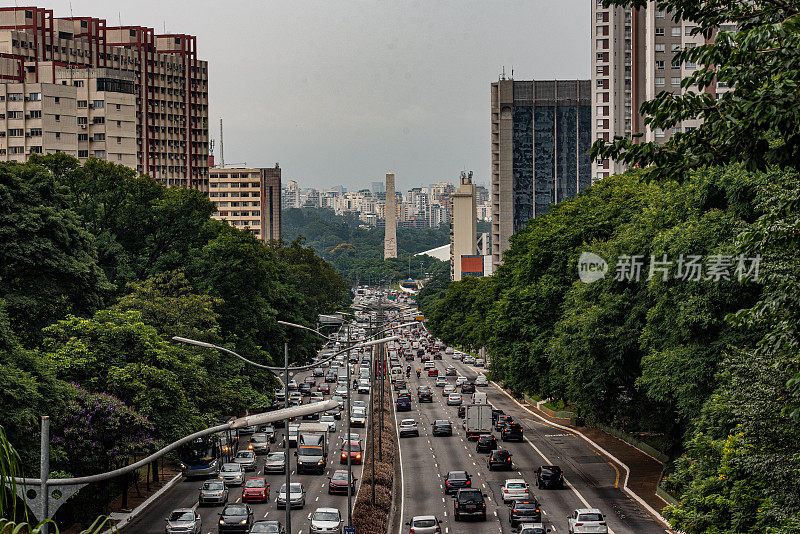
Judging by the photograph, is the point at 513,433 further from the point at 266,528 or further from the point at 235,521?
the point at 266,528

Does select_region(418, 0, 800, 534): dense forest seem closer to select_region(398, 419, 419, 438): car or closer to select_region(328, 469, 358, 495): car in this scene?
select_region(398, 419, 419, 438): car

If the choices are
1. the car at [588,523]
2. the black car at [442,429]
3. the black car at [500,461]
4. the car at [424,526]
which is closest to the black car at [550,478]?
the black car at [500,461]

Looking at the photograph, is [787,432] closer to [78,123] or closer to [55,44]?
[78,123]

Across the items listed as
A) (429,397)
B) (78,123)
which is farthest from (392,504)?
(78,123)

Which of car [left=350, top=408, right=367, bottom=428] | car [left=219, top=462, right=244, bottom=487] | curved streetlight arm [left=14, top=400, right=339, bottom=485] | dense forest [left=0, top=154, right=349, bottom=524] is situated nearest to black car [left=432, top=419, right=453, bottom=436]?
car [left=350, top=408, right=367, bottom=428]

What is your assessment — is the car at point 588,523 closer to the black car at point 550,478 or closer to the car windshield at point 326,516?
the car windshield at point 326,516

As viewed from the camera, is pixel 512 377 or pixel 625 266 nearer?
pixel 625 266
